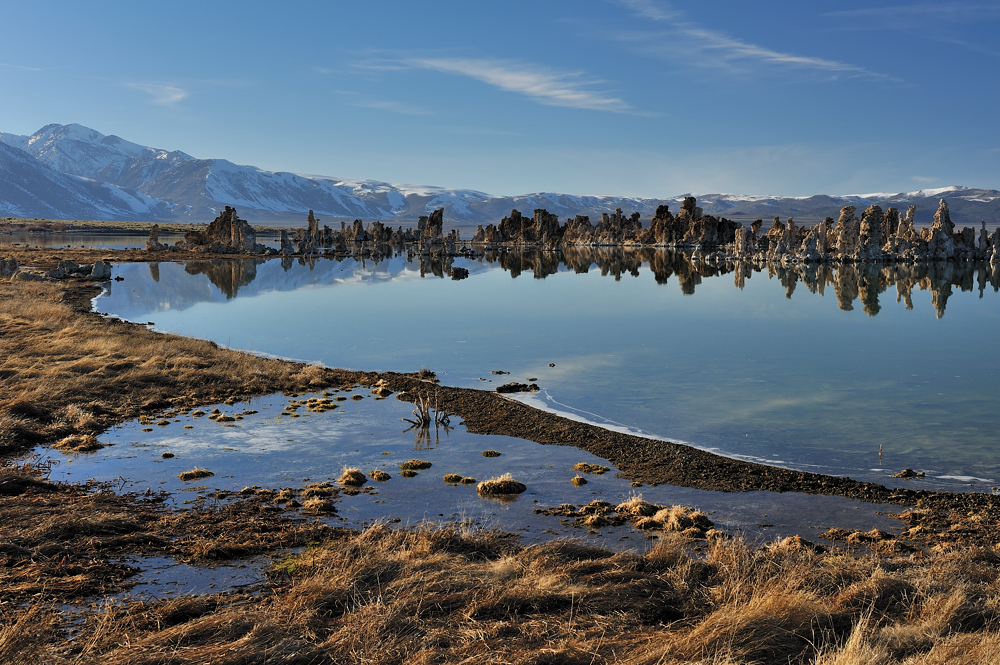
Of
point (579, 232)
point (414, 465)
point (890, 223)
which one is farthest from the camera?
point (579, 232)

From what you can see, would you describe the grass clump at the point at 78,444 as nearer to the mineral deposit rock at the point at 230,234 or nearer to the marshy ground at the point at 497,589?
the marshy ground at the point at 497,589

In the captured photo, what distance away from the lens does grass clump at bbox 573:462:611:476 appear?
1330 cm

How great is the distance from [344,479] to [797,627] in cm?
824

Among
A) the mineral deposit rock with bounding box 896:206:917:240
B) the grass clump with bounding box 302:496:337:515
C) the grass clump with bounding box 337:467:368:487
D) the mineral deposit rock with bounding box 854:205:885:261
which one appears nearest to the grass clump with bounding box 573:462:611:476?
the grass clump with bounding box 337:467:368:487

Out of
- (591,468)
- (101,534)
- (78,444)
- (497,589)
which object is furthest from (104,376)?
(497,589)

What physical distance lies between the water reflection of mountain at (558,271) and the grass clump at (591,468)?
31246mm

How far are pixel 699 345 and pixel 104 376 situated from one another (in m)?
20.7

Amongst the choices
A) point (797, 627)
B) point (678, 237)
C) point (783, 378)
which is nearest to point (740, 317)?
point (783, 378)

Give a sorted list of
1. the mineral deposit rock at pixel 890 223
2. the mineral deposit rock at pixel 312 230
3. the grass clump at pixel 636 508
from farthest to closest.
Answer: the mineral deposit rock at pixel 312 230
the mineral deposit rock at pixel 890 223
the grass clump at pixel 636 508

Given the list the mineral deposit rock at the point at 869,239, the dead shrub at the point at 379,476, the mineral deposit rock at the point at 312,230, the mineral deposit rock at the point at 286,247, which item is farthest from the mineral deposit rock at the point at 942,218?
the dead shrub at the point at 379,476

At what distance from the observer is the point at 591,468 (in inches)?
528

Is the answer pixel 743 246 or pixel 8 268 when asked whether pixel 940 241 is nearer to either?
pixel 743 246

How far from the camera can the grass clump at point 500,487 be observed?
12055mm

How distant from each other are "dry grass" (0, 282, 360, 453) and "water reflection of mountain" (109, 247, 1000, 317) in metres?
13.1
